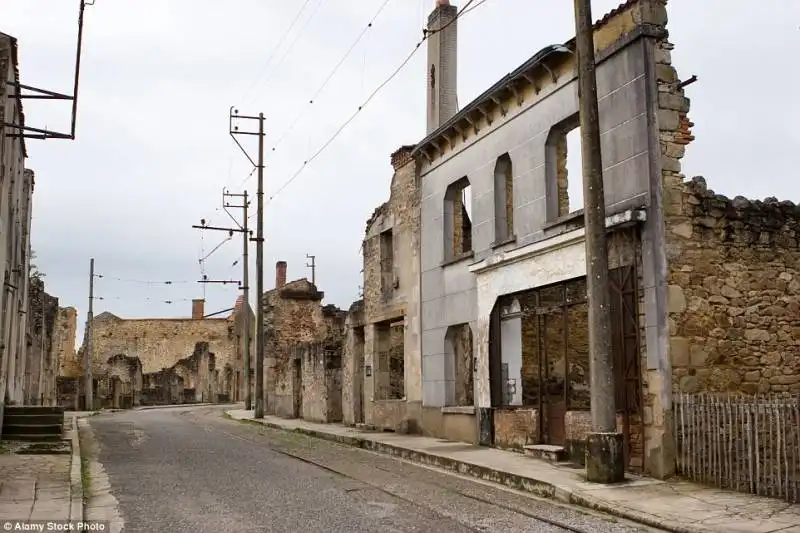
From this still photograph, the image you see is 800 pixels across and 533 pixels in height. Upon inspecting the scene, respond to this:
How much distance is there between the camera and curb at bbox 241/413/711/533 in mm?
8469

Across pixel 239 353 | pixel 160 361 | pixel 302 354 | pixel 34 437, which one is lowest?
pixel 34 437

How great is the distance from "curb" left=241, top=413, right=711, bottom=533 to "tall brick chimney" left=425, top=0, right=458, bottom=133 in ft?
41.2

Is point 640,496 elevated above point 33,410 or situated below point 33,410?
below

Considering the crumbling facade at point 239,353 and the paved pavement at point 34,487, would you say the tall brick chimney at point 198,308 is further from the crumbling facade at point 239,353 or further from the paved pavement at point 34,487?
the paved pavement at point 34,487

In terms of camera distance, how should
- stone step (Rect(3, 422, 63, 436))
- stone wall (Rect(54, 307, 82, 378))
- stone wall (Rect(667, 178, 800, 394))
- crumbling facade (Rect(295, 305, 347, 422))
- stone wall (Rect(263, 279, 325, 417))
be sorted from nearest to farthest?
stone wall (Rect(667, 178, 800, 394)) → stone step (Rect(3, 422, 63, 436)) → crumbling facade (Rect(295, 305, 347, 422)) → stone wall (Rect(263, 279, 325, 417)) → stone wall (Rect(54, 307, 82, 378))

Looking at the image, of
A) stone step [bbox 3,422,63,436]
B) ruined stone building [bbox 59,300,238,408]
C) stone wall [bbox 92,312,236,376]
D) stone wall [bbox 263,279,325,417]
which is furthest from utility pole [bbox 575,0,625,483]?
stone wall [bbox 92,312,236,376]

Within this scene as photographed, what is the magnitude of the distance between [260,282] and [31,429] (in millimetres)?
14018

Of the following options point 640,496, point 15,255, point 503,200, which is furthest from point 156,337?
point 640,496

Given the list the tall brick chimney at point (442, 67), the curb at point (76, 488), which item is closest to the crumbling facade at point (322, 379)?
the tall brick chimney at point (442, 67)

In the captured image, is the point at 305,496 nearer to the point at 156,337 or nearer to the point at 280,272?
the point at 280,272

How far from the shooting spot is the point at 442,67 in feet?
88.3

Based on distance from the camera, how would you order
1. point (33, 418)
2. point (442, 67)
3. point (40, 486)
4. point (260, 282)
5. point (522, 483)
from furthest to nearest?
point (260, 282)
point (442, 67)
point (33, 418)
point (522, 483)
point (40, 486)

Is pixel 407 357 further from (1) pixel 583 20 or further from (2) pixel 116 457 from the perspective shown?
(1) pixel 583 20

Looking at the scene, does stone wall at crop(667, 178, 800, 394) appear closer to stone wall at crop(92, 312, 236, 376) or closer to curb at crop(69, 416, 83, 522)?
curb at crop(69, 416, 83, 522)
